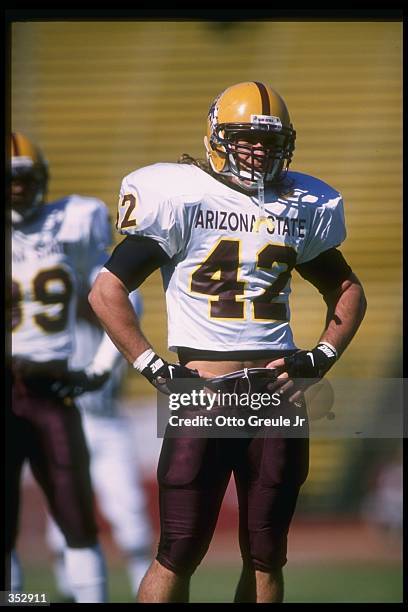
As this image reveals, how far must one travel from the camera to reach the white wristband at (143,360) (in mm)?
2119

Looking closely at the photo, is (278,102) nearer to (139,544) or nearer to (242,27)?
(139,544)

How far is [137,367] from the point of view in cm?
213

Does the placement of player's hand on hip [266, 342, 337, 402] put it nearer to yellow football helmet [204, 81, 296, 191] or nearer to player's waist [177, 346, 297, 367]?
player's waist [177, 346, 297, 367]

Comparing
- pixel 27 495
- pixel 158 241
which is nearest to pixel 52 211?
pixel 158 241

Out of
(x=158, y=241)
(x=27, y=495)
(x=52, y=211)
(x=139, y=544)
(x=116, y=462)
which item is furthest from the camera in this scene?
(x=27, y=495)

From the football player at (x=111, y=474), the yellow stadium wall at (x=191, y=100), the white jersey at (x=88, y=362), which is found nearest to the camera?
the football player at (x=111, y=474)

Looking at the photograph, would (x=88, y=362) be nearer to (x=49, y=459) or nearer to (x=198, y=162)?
(x=49, y=459)

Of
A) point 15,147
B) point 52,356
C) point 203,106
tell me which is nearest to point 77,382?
point 52,356

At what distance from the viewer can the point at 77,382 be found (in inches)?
114

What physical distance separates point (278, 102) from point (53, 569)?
201 cm

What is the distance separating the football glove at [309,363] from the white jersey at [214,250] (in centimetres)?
4

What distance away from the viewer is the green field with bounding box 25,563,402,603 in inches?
118

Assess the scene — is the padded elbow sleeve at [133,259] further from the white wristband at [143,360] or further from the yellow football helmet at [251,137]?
the yellow football helmet at [251,137]

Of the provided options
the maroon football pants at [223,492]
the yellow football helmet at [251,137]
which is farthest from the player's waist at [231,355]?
the yellow football helmet at [251,137]
